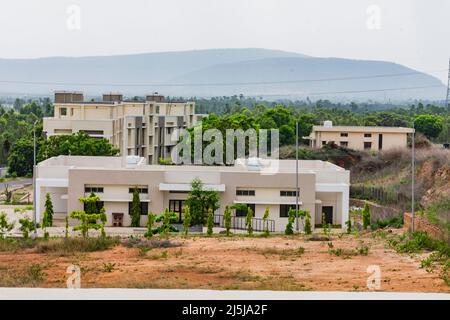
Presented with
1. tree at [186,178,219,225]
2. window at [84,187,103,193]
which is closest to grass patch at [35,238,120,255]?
tree at [186,178,219,225]

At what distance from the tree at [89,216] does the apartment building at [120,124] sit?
218 inches

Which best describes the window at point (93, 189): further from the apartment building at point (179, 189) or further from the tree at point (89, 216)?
the tree at point (89, 216)

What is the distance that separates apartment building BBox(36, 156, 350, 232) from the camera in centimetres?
825

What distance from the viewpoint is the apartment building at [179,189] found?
27.1ft

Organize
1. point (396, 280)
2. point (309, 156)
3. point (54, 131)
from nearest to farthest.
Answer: point (396, 280), point (54, 131), point (309, 156)

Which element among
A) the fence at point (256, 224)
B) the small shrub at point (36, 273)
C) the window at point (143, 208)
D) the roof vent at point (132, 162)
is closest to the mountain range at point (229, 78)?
the roof vent at point (132, 162)

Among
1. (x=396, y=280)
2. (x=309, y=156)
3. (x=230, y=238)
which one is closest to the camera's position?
(x=396, y=280)

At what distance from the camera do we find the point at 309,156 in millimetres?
15266

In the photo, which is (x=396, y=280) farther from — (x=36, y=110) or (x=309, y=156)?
(x=36, y=110)

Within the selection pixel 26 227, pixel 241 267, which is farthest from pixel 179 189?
pixel 241 267

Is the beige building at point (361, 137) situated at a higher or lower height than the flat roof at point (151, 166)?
higher

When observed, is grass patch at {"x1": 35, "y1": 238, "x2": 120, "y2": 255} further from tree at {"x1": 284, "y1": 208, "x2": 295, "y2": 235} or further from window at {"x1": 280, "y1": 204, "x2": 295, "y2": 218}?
window at {"x1": 280, "y1": 204, "x2": 295, "y2": 218}

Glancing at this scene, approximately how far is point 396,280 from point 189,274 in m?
0.99
